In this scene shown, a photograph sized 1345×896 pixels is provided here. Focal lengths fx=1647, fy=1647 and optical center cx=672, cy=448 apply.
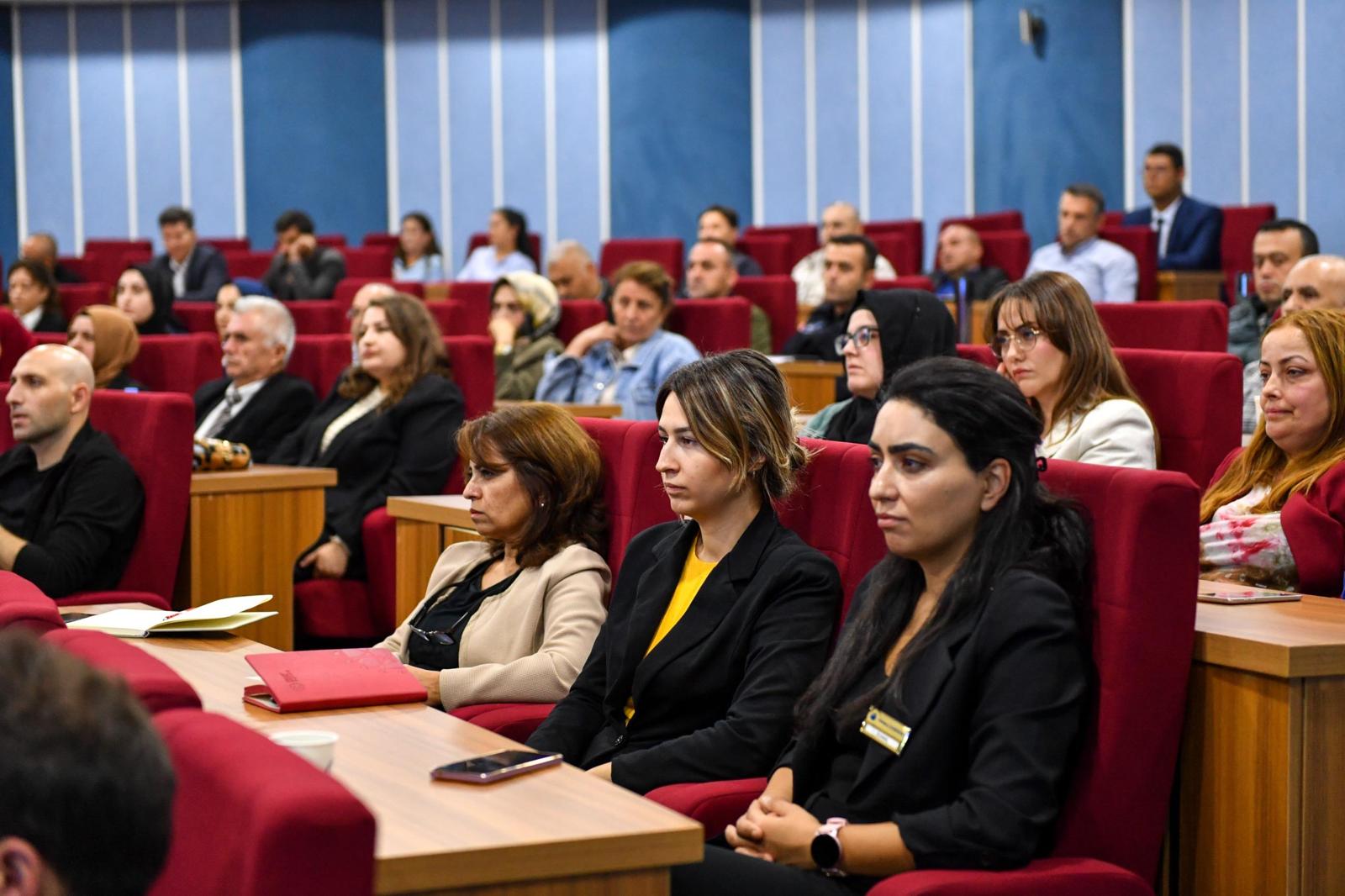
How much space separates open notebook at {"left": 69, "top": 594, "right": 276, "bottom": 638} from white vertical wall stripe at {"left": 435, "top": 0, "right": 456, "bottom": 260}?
35.0 ft

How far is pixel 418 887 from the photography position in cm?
155

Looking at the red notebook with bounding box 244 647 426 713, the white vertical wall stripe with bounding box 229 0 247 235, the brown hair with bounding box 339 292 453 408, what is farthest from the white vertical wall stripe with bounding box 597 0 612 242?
the red notebook with bounding box 244 647 426 713

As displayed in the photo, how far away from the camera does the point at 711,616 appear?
99.3 inches

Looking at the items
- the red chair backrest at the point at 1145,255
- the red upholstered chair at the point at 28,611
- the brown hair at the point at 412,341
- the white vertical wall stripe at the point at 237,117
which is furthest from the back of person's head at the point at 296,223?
the red upholstered chair at the point at 28,611

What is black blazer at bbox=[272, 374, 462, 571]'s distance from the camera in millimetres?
4867

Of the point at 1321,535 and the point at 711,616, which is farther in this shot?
the point at 1321,535

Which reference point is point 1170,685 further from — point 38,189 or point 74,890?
point 38,189

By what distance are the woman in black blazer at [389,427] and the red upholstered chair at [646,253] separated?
191 inches

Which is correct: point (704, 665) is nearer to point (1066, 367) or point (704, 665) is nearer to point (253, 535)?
point (1066, 367)

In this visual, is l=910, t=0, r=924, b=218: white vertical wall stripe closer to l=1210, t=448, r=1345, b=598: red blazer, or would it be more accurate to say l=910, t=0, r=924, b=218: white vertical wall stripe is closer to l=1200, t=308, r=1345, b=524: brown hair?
l=1200, t=308, r=1345, b=524: brown hair

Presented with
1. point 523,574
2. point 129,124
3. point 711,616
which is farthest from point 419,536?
point 129,124

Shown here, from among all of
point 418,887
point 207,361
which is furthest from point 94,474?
point 418,887

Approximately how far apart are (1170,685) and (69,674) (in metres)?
1.44

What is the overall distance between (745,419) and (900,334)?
4.72 feet
